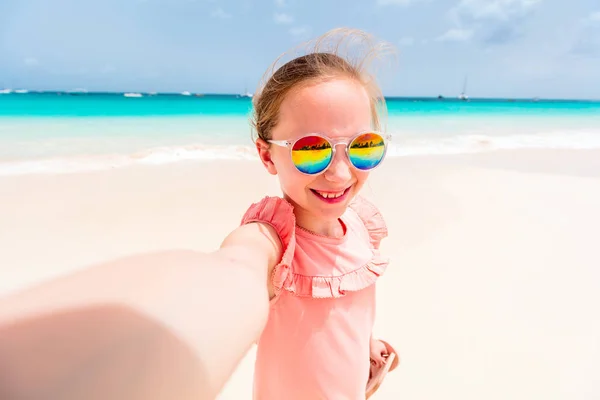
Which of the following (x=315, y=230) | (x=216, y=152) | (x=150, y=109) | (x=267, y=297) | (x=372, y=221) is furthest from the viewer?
(x=150, y=109)

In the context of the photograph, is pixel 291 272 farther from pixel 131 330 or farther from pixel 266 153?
pixel 131 330

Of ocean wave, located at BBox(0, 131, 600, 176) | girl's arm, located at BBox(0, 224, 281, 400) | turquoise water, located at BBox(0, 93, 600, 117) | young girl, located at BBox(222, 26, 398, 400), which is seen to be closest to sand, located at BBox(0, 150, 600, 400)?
girl's arm, located at BBox(0, 224, 281, 400)

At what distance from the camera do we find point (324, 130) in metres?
1.11

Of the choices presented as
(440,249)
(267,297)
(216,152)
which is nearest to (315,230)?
(267,297)

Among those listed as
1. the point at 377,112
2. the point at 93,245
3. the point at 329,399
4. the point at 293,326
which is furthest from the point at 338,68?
the point at 93,245

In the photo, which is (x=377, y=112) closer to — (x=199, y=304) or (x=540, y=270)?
(x=199, y=304)

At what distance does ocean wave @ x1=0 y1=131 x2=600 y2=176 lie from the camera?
22.6 ft

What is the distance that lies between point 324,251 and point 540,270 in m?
2.99

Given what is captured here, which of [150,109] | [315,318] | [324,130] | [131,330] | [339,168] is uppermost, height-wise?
[324,130]

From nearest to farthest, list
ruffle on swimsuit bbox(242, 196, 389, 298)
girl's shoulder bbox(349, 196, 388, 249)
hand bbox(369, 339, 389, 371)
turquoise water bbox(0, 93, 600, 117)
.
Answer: ruffle on swimsuit bbox(242, 196, 389, 298) → girl's shoulder bbox(349, 196, 388, 249) → hand bbox(369, 339, 389, 371) → turquoise water bbox(0, 93, 600, 117)

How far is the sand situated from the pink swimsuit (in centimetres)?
66

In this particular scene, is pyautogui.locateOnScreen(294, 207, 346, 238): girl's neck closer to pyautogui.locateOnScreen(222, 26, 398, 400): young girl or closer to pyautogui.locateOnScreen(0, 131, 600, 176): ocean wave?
pyautogui.locateOnScreen(222, 26, 398, 400): young girl

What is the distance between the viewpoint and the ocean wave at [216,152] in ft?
22.6

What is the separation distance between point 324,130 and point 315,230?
324 mm
